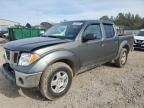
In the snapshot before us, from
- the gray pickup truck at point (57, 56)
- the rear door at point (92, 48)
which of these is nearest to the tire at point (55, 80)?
the gray pickup truck at point (57, 56)

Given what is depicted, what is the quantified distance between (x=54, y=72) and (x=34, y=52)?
639 mm

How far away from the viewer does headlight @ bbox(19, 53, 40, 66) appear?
11.6 ft

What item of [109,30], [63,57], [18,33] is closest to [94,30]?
[109,30]

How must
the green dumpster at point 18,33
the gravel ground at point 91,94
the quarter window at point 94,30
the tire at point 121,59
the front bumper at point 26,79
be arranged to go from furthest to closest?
the green dumpster at point 18,33, the tire at point 121,59, the quarter window at point 94,30, the gravel ground at point 91,94, the front bumper at point 26,79

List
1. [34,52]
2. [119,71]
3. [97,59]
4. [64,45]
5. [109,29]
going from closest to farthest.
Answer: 1. [34,52]
2. [64,45]
3. [97,59]
4. [109,29]
5. [119,71]

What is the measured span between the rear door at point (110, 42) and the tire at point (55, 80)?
71.4 inches

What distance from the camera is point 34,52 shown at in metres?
3.56

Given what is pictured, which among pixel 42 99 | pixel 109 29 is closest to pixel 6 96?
pixel 42 99

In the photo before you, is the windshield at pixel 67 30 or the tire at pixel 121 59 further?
the tire at pixel 121 59

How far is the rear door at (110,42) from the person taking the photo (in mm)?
5535

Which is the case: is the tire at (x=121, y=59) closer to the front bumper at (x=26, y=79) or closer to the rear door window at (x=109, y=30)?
the rear door window at (x=109, y=30)

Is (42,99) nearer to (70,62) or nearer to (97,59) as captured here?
(70,62)

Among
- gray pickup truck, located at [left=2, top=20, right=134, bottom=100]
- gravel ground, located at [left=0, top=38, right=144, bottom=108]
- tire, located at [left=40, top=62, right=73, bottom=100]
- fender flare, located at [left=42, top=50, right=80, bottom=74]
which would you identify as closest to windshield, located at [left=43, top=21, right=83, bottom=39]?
gray pickup truck, located at [left=2, top=20, right=134, bottom=100]

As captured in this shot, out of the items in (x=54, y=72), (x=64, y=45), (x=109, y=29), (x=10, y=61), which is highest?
(x=109, y=29)
